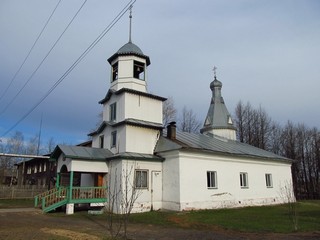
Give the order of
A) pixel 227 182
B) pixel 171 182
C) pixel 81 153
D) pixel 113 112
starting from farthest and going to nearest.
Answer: pixel 113 112, pixel 227 182, pixel 171 182, pixel 81 153

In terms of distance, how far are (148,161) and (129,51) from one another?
929 cm

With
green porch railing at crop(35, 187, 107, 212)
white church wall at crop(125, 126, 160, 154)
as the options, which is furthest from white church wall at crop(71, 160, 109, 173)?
white church wall at crop(125, 126, 160, 154)

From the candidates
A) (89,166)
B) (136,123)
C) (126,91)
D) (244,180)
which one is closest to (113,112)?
Answer: (126,91)

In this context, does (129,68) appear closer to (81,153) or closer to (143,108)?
(143,108)

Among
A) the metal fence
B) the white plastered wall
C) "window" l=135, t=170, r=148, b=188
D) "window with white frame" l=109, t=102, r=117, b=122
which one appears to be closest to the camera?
the white plastered wall

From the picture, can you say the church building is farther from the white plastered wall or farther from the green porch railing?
the green porch railing

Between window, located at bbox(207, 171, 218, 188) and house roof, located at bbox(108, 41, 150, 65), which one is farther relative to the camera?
house roof, located at bbox(108, 41, 150, 65)

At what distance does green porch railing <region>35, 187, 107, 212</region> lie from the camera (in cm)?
1927

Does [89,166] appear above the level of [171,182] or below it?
above

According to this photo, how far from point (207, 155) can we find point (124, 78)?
9.03 meters

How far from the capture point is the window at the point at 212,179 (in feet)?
72.0

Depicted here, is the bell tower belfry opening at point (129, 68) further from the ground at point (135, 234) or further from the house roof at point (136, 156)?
the ground at point (135, 234)

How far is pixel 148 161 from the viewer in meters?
21.1

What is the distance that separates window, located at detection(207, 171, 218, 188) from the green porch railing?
774cm
